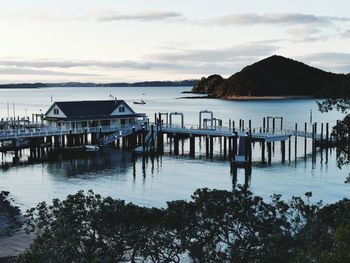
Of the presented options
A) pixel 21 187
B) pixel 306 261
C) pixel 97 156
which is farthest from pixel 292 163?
pixel 306 261

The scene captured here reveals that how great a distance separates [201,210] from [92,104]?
184 ft

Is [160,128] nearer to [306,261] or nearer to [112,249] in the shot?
[112,249]

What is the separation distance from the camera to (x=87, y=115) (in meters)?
74.0

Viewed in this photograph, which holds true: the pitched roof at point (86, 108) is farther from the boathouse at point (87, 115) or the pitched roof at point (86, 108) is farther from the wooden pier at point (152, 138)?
the wooden pier at point (152, 138)

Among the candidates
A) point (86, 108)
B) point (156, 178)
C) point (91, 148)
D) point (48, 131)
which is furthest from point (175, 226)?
point (86, 108)

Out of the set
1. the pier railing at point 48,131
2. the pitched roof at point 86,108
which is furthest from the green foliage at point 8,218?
the pitched roof at point 86,108

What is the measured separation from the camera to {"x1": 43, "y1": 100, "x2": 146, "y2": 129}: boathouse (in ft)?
239

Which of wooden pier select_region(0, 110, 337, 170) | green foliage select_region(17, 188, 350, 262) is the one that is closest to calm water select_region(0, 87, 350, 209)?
wooden pier select_region(0, 110, 337, 170)

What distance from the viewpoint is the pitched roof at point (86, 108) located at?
240 feet

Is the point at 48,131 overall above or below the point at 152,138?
above

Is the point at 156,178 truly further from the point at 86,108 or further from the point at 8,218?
the point at 86,108

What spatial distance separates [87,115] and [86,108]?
144cm

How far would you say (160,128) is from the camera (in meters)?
71.8

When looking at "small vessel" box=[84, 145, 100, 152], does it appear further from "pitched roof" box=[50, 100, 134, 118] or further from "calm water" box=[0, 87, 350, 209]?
"pitched roof" box=[50, 100, 134, 118]
